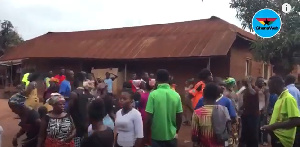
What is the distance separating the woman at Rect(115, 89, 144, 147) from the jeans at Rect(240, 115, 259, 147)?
3771 mm

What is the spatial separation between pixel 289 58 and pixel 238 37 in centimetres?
279

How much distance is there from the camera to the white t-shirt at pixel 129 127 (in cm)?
477

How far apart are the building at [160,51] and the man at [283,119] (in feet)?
26.2

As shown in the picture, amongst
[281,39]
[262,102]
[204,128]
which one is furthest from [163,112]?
[281,39]

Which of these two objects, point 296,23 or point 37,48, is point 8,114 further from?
point 296,23

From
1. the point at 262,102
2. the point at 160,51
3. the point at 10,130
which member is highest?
the point at 160,51

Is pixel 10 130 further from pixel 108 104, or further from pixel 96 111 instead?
pixel 96 111

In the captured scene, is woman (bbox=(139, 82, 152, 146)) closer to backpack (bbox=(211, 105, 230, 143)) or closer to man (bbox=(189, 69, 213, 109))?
man (bbox=(189, 69, 213, 109))

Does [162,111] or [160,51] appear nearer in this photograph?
[162,111]

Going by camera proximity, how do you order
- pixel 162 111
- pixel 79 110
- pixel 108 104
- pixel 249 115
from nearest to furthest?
pixel 162 111 → pixel 108 104 → pixel 79 110 → pixel 249 115

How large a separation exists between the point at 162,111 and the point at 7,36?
88.4 feet

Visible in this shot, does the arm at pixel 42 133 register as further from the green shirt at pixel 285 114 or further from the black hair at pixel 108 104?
the green shirt at pixel 285 114

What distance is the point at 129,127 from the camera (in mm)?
4785

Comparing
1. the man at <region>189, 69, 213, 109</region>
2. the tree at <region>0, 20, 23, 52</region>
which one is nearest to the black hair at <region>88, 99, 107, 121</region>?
the man at <region>189, 69, 213, 109</region>
